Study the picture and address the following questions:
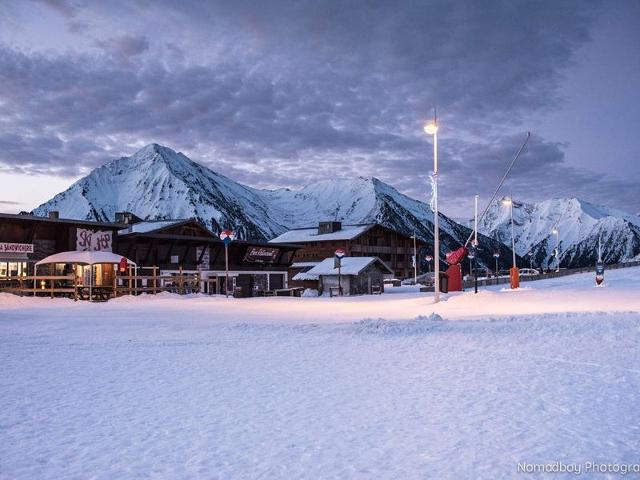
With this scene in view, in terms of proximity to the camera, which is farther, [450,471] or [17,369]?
[17,369]

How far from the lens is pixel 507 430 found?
6.14 m

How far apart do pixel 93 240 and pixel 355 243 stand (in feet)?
147

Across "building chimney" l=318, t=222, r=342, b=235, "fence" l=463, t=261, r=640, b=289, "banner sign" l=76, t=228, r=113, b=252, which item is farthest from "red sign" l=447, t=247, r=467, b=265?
"building chimney" l=318, t=222, r=342, b=235

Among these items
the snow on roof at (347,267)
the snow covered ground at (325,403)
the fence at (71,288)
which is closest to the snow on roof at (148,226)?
the fence at (71,288)

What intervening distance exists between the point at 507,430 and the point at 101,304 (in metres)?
27.9

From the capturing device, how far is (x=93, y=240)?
42.3 metres

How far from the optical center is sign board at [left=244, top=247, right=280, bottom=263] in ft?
183

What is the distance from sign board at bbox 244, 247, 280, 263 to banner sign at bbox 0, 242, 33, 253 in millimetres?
20792

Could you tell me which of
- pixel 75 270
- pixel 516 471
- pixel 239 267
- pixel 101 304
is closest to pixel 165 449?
pixel 516 471

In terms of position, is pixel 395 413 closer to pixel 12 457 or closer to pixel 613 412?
pixel 613 412

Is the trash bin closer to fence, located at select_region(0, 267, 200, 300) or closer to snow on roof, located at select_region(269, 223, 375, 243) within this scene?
fence, located at select_region(0, 267, 200, 300)

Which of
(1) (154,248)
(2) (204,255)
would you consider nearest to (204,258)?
(2) (204,255)

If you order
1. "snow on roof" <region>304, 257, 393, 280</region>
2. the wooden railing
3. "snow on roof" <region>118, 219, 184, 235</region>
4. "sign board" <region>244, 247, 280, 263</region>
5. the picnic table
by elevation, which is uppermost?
"snow on roof" <region>118, 219, 184, 235</region>

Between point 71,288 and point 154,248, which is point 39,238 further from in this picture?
point 154,248
